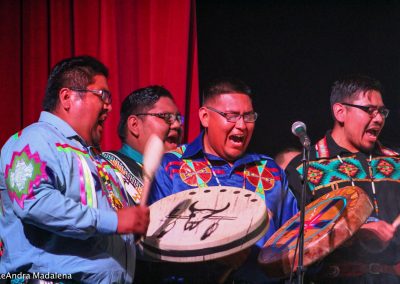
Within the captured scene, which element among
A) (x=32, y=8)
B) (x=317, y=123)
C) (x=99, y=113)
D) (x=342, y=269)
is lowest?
(x=342, y=269)

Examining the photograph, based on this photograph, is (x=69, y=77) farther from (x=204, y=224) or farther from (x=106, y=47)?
(x=106, y=47)

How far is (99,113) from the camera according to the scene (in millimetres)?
3312

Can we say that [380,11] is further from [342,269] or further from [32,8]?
[32,8]

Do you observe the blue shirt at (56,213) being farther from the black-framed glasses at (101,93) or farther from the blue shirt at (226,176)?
the blue shirt at (226,176)

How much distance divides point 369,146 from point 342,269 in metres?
0.83

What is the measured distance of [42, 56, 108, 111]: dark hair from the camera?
329 centimetres

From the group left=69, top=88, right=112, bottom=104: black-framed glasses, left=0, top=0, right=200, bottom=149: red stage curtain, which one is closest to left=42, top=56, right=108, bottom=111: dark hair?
left=69, top=88, right=112, bottom=104: black-framed glasses

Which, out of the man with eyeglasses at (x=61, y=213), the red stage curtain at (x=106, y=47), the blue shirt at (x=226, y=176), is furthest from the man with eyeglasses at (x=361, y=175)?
the man with eyeglasses at (x=61, y=213)

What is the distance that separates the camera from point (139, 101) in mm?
4590

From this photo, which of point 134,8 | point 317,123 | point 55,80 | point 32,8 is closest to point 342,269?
point 317,123

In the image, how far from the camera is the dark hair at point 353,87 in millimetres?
4530

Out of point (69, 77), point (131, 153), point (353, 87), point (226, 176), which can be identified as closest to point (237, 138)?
point (226, 176)

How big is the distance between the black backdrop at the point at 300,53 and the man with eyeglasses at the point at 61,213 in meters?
2.11

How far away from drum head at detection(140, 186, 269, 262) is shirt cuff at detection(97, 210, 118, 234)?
343mm
